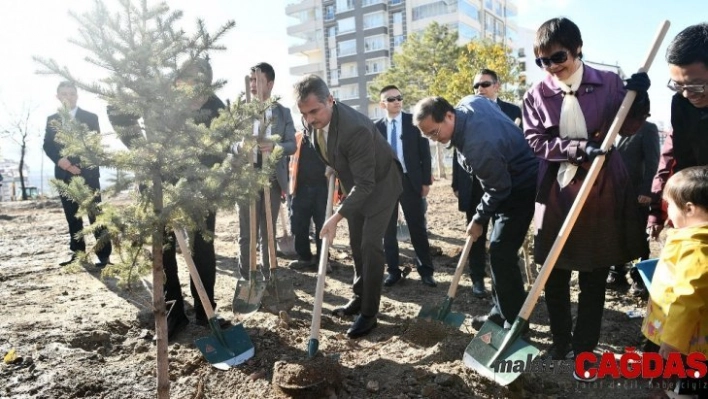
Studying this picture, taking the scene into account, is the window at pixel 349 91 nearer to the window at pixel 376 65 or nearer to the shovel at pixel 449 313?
the window at pixel 376 65

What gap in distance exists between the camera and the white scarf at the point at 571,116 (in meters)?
2.50

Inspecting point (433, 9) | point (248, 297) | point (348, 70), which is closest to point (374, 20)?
point (348, 70)

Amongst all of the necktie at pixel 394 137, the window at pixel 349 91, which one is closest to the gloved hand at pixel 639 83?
the necktie at pixel 394 137

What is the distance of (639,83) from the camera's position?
2.42 m

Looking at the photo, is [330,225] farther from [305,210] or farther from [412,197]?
[305,210]

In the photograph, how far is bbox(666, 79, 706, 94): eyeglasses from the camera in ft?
7.48

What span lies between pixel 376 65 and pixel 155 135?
4316cm

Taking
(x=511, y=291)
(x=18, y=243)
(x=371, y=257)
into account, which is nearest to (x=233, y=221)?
(x=18, y=243)

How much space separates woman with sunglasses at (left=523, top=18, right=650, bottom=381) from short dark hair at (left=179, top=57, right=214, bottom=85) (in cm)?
178

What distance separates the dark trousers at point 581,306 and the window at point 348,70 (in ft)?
143

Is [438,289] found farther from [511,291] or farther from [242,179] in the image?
[242,179]

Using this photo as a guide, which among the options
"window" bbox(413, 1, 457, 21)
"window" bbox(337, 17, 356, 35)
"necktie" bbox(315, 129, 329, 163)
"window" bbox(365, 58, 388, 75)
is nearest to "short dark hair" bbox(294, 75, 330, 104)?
"necktie" bbox(315, 129, 329, 163)

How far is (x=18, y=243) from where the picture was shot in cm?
825

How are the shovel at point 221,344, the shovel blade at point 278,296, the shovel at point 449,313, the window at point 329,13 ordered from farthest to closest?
the window at point 329,13 < the shovel blade at point 278,296 < the shovel at point 449,313 < the shovel at point 221,344
